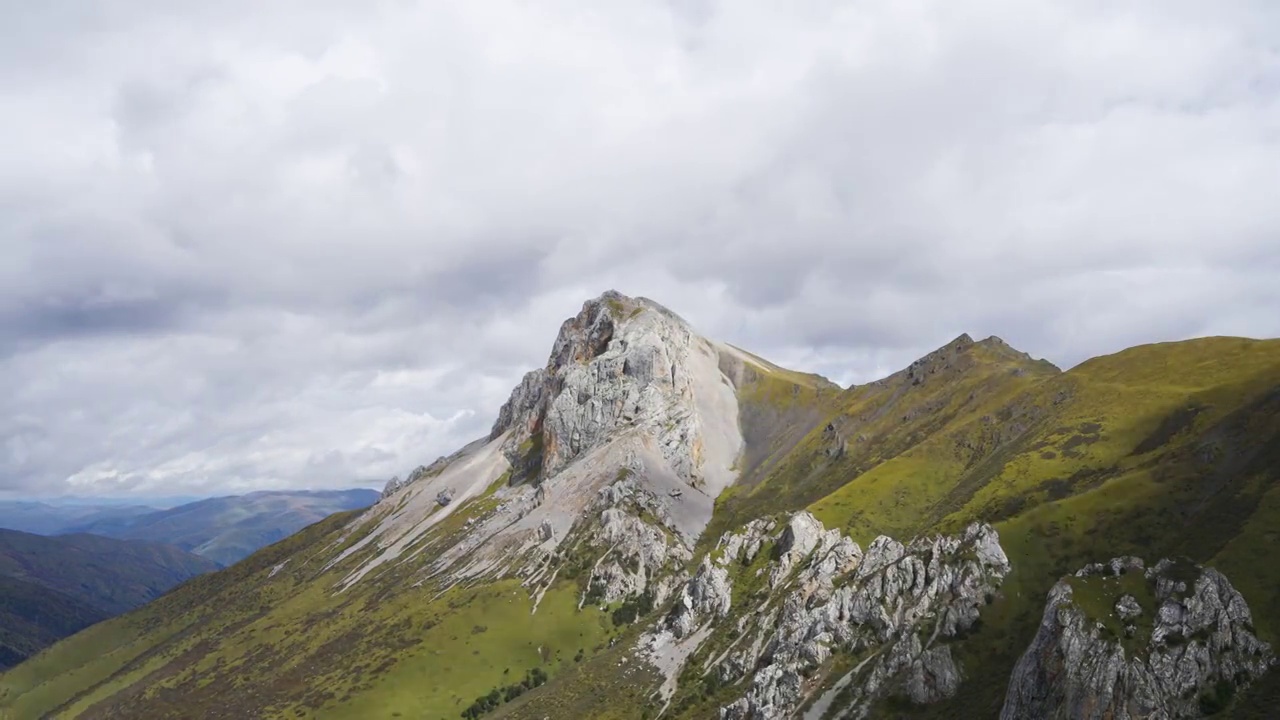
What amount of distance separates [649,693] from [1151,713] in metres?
111

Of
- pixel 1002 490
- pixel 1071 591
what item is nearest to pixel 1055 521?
pixel 1002 490

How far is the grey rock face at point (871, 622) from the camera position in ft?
414

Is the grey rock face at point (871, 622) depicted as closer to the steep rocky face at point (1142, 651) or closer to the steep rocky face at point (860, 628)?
the steep rocky face at point (860, 628)

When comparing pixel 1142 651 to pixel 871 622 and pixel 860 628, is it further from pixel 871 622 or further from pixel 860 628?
pixel 860 628

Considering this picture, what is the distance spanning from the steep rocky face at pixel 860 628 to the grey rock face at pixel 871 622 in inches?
8.0

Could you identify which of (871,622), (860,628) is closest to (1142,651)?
(871,622)

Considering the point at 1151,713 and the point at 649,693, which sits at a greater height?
the point at 1151,713

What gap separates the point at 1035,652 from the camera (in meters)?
98.5

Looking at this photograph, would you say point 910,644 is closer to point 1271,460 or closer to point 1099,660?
point 1099,660

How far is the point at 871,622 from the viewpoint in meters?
148

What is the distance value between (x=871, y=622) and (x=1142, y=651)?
60.8m

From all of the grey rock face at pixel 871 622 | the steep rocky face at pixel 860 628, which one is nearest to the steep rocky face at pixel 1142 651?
the steep rocky face at pixel 860 628

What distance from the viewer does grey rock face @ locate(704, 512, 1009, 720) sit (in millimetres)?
126125

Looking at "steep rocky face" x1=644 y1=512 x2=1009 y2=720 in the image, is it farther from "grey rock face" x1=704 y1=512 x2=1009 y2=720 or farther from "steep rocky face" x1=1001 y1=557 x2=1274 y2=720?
"steep rocky face" x1=1001 y1=557 x2=1274 y2=720
